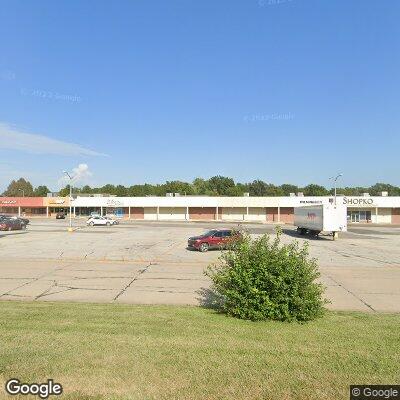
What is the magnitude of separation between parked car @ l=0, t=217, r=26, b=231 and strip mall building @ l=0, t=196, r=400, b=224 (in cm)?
3124

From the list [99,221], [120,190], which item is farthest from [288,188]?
[99,221]

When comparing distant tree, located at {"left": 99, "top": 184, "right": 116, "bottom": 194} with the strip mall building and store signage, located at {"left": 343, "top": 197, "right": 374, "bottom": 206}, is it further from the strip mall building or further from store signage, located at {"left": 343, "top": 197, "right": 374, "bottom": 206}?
store signage, located at {"left": 343, "top": 197, "right": 374, "bottom": 206}

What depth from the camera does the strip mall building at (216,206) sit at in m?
67.2

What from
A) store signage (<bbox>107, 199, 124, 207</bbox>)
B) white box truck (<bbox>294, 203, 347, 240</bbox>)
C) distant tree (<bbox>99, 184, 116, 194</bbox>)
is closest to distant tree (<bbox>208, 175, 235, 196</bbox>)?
distant tree (<bbox>99, 184, 116, 194</bbox>)

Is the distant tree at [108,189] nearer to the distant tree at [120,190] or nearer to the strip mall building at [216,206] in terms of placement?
the distant tree at [120,190]

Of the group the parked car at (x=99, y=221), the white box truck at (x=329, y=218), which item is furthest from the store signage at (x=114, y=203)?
the white box truck at (x=329, y=218)

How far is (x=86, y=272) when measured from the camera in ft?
52.2

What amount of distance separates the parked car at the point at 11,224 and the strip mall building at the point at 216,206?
31245 millimetres

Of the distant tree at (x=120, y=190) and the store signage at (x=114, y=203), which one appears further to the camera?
the distant tree at (x=120, y=190)

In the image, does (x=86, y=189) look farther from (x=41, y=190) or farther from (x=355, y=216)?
(x=355, y=216)

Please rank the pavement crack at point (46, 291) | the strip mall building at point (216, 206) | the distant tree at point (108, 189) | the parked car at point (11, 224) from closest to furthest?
the pavement crack at point (46, 291) < the parked car at point (11, 224) < the strip mall building at point (216, 206) < the distant tree at point (108, 189)

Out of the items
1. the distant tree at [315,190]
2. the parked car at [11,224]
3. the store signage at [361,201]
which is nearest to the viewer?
the parked car at [11,224]

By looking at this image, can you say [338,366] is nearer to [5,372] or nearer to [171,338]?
[171,338]

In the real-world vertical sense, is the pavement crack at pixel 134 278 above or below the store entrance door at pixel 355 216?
below
